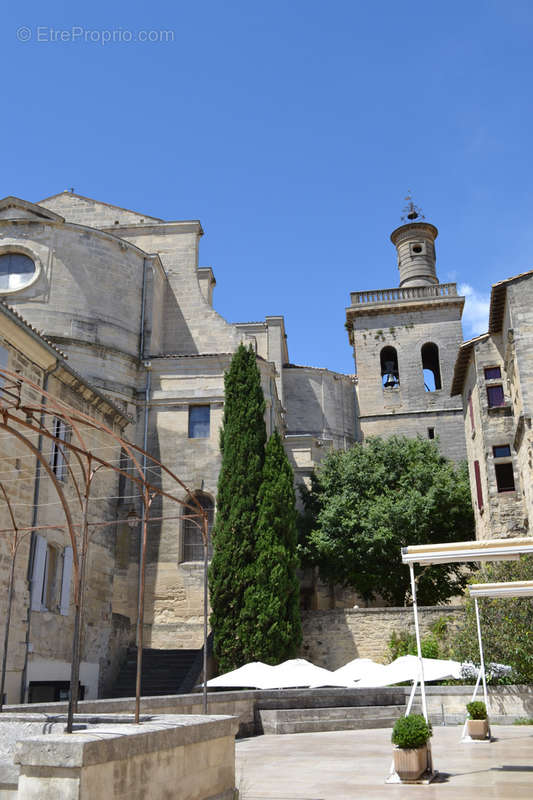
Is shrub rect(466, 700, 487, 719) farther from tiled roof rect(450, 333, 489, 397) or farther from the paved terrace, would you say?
tiled roof rect(450, 333, 489, 397)

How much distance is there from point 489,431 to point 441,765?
50.1ft

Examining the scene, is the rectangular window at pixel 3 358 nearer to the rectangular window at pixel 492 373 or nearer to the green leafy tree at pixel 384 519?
the green leafy tree at pixel 384 519

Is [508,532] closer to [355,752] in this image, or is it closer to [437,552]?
[355,752]

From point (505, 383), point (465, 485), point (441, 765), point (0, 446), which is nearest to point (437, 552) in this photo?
point (441, 765)

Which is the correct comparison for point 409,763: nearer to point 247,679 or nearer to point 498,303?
point 247,679

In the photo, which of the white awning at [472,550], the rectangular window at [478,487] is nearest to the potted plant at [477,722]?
the white awning at [472,550]

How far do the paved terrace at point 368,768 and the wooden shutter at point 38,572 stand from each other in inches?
224

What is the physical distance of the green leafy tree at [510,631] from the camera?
16.7 m

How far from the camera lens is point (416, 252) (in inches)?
1780

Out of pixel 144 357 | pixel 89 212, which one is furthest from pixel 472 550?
pixel 89 212

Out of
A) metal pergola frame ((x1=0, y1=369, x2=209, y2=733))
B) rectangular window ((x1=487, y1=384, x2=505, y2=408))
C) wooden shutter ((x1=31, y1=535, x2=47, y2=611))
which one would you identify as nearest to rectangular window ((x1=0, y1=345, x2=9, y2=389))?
metal pergola frame ((x1=0, y1=369, x2=209, y2=733))

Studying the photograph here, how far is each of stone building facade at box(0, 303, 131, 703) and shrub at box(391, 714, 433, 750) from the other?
28.1 feet

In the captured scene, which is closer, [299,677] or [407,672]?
[299,677]

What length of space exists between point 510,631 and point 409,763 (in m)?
9.60
